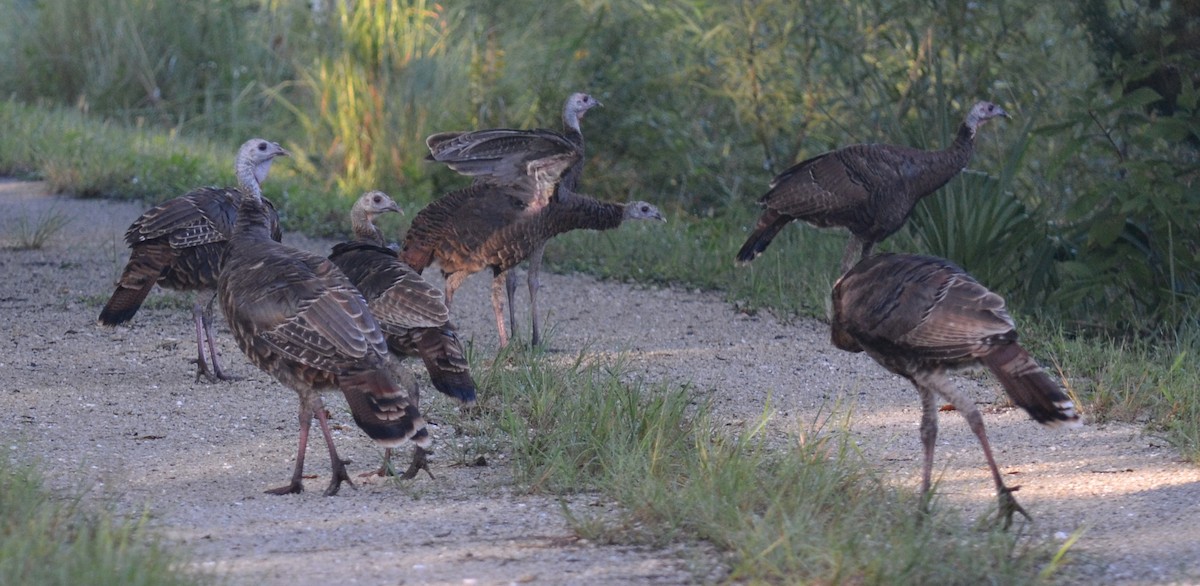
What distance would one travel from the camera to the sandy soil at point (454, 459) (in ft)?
14.2

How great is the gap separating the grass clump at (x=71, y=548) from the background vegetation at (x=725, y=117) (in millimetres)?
2297

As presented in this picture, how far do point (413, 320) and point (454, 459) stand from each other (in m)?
0.61

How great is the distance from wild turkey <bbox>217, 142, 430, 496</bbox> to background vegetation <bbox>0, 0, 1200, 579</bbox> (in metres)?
1.39

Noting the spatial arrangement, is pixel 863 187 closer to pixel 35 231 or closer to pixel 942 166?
pixel 942 166

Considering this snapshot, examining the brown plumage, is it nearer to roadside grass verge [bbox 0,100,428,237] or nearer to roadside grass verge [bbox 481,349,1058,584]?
roadside grass verge [bbox 481,349,1058,584]

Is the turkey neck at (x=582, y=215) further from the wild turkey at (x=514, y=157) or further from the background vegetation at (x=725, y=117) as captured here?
the background vegetation at (x=725, y=117)

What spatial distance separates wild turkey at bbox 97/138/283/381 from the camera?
22.2ft

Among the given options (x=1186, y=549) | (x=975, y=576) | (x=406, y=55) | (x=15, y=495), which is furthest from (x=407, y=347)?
(x=406, y=55)

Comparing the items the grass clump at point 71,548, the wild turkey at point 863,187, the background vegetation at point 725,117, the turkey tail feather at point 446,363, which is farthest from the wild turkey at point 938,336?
the grass clump at point 71,548

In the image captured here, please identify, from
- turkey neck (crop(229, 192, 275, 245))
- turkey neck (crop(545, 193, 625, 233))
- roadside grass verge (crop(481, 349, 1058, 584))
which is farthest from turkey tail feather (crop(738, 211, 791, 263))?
turkey neck (crop(229, 192, 275, 245))

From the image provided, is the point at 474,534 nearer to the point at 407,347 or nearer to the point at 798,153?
the point at 407,347

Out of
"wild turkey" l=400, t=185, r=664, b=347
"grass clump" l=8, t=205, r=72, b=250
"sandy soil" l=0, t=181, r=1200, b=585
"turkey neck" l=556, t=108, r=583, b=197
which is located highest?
"turkey neck" l=556, t=108, r=583, b=197

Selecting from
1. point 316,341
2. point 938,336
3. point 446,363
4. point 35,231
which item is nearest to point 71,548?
point 316,341

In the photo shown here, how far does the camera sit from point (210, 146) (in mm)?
13219
